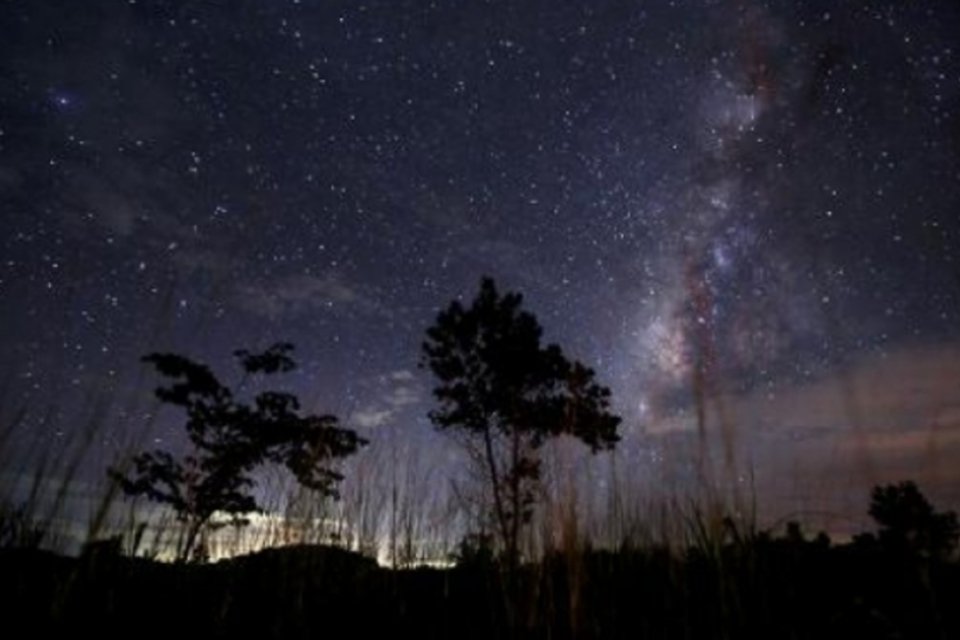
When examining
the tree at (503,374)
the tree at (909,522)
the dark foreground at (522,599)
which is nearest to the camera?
the dark foreground at (522,599)

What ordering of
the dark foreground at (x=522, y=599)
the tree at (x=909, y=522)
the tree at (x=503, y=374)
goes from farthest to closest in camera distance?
the tree at (x=503, y=374) → the tree at (x=909, y=522) → the dark foreground at (x=522, y=599)

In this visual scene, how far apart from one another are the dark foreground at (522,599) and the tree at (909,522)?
12 centimetres

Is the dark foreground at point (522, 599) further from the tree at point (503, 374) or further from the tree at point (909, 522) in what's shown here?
the tree at point (503, 374)

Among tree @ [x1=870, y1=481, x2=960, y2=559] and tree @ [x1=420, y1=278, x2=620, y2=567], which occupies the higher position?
tree @ [x1=420, y1=278, x2=620, y2=567]

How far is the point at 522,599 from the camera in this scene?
389 centimetres

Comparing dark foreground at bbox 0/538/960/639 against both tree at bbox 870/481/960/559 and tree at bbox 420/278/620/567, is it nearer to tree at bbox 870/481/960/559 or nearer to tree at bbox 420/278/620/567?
tree at bbox 870/481/960/559

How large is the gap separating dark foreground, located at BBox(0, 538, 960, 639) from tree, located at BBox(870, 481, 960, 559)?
0.12m

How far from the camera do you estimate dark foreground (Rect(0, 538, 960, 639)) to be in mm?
3477

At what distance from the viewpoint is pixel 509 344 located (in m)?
14.9

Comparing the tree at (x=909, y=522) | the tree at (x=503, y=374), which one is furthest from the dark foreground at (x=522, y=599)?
the tree at (x=503, y=374)

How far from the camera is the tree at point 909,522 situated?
209 inches

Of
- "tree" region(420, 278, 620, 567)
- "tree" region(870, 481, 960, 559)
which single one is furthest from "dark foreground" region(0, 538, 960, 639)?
"tree" region(420, 278, 620, 567)

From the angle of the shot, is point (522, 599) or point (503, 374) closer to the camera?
point (522, 599)

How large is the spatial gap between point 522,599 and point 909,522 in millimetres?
3934
